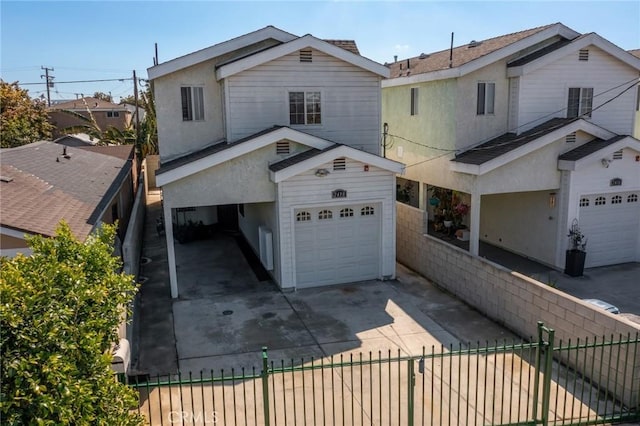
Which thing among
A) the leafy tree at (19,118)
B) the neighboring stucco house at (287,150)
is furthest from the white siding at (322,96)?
the leafy tree at (19,118)

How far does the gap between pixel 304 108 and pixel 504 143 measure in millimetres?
6230

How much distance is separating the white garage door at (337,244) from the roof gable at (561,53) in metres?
6.21

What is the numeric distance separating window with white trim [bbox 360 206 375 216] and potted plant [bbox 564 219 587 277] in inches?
231

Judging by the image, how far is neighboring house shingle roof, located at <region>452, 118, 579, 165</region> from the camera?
15.0 meters

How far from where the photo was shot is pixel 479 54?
1681 centimetres

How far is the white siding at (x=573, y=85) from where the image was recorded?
16.3 m

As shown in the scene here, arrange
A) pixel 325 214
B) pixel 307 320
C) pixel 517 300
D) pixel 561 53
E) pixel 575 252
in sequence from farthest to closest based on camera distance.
Answer: pixel 561 53 → pixel 575 252 → pixel 325 214 → pixel 307 320 → pixel 517 300

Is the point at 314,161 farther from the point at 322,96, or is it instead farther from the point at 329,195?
the point at 322,96

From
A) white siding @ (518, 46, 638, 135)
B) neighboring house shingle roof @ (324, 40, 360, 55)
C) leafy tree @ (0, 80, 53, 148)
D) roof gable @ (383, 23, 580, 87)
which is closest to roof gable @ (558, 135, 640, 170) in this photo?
white siding @ (518, 46, 638, 135)

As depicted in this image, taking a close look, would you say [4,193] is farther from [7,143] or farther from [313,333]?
[7,143]

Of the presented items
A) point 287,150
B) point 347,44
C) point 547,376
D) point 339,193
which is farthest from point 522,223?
point 547,376

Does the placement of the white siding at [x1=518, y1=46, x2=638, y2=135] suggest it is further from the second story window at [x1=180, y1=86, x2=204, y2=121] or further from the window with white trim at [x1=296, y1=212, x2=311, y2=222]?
the second story window at [x1=180, y1=86, x2=204, y2=121]

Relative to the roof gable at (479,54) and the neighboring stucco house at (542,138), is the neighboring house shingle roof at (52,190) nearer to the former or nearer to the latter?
the neighboring stucco house at (542,138)

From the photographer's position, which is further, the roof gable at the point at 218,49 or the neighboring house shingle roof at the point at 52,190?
the roof gable at the point at 218,49
